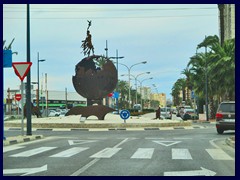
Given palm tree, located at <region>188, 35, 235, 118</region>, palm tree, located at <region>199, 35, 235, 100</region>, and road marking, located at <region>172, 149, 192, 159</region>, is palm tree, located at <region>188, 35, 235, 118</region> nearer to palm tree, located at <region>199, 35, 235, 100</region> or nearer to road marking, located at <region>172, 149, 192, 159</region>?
palm tree, located at <region>199, 35, 235, 100</region>

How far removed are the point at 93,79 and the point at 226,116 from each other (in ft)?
51.5

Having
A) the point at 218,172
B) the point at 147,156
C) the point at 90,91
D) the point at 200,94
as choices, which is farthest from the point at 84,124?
the point at 200,94

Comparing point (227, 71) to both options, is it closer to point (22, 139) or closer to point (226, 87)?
point (226, 87)

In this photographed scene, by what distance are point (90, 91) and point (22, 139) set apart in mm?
18263

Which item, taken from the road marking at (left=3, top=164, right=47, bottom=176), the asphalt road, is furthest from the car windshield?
the road marking at (left=3, top=164, right=47, bottom=176)

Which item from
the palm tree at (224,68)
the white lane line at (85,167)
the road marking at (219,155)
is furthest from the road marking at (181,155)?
the palm tree at (224,68)

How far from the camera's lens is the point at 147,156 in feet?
39.3

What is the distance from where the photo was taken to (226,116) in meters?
22.3

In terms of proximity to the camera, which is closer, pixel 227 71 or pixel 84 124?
pixel 84 124

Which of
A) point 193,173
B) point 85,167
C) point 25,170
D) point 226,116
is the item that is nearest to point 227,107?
point 226,116

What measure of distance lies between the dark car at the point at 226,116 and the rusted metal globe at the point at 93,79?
14.3 metres

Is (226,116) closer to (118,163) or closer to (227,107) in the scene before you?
(227,107)

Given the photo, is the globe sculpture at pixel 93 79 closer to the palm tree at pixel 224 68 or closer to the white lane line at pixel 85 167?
the palm tree at pixel 224 68

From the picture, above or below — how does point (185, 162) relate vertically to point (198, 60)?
below
